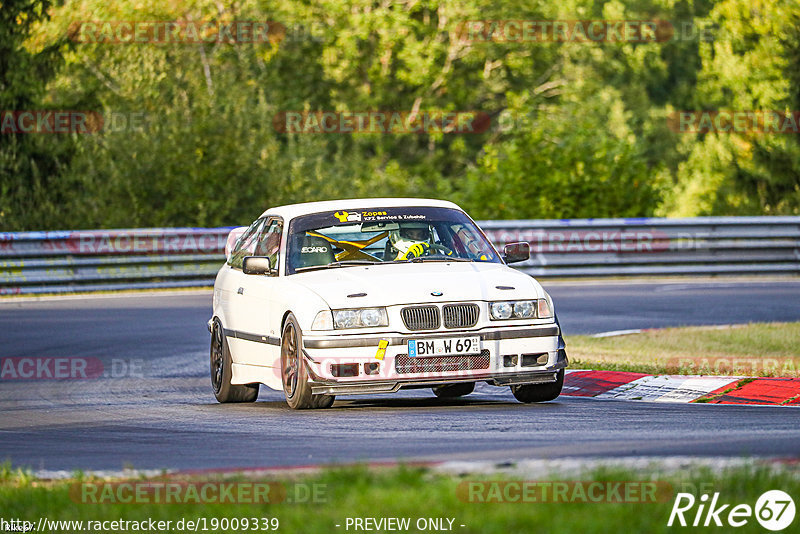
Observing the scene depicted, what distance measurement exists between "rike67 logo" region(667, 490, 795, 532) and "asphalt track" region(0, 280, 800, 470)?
1.47 metres

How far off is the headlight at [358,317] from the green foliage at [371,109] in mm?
20427

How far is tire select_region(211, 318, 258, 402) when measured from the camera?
1176 cm

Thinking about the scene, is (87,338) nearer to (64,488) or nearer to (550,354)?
(550,354)

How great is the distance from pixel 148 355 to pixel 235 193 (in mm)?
16100

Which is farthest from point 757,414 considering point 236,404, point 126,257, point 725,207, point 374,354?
point 725,207

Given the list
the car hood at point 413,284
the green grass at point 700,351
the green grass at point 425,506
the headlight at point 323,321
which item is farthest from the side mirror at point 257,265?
the green grass at point 425,506

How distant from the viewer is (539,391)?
35.3 ft

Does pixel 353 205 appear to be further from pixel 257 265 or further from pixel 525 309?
pixel 525 309

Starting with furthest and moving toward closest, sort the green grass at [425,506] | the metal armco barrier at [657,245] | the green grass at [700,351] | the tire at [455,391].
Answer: the metal armco barrier at [657,245] < the green grass at [700,351] < the tire at [455,391] < the green grass at [425,506]

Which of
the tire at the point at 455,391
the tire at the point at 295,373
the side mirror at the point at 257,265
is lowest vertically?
the tire at the point at 455,391

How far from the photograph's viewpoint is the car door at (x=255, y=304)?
10995 millimetres

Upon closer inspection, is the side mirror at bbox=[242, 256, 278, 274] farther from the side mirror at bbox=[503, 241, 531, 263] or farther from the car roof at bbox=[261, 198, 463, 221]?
the side mirror at bbox=[503, 241, 531, 263]

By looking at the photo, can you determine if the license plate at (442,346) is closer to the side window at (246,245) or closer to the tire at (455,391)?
the tire at (455,391)

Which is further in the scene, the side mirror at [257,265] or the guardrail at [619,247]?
the guardrail at [619,247]
